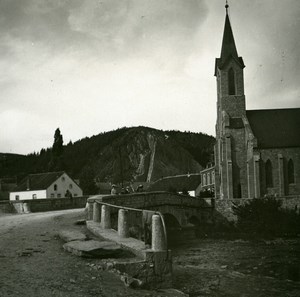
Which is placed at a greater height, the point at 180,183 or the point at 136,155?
the point at 136,155

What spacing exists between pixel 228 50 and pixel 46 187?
34497 millimetres

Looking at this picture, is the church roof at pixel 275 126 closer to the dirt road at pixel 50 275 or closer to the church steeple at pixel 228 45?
the church steeple at pixel 228 45

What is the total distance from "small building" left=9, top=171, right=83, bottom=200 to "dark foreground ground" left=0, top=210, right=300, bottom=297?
3830 cm

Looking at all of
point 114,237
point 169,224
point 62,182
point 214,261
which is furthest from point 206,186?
point 114,237

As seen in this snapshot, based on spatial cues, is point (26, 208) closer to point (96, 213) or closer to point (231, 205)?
point (96, 213)

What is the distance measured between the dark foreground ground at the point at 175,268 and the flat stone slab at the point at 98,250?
228 millimetres

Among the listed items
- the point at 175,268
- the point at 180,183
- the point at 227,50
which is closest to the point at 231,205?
the point at 227,50

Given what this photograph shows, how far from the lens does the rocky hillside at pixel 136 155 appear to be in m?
154

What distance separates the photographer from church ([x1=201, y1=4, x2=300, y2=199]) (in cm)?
4878

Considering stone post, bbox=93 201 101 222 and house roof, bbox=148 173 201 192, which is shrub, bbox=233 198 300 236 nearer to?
stone post, bbox=93 201 101 222

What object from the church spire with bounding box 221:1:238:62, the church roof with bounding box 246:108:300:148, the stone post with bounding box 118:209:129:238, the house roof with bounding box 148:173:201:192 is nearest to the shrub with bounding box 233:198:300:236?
the church roof with bounding box 246:108:300:148

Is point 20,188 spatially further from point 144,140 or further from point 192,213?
point 144,140

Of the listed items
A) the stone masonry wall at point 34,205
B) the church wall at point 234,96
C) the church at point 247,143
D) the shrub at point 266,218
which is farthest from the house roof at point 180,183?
the stone masonry wall at point 34,205

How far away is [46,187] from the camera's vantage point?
214 ft
